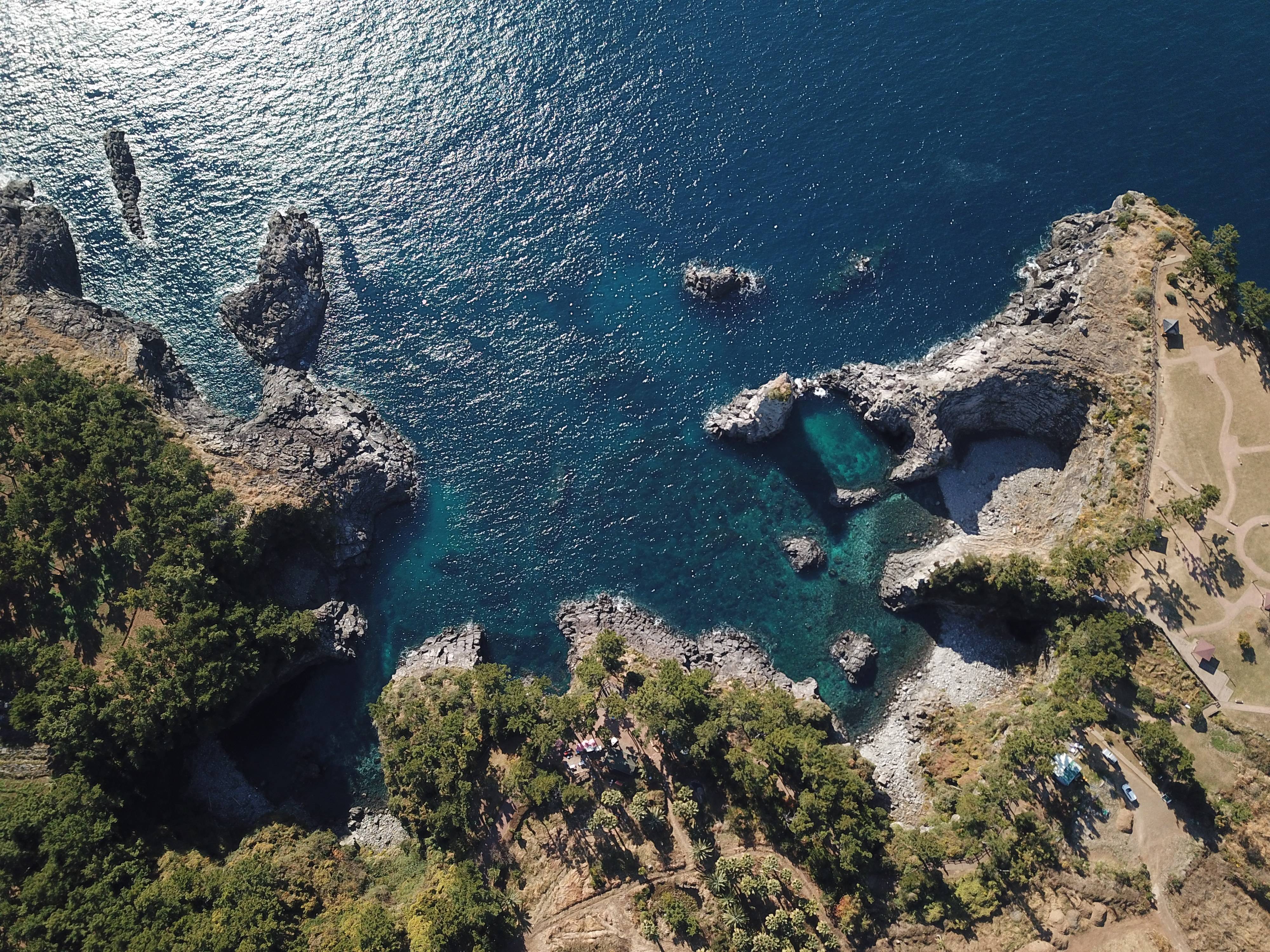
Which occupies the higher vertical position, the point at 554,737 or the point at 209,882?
the point at 554,737

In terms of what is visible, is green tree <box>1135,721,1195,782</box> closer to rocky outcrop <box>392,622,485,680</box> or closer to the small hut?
the small hut

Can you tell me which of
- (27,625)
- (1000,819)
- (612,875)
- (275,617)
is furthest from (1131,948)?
(27,625)

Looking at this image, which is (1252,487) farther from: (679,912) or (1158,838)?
(679,912)

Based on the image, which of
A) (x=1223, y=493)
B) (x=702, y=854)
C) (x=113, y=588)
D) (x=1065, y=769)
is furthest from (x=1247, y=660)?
(x=113, y=588)

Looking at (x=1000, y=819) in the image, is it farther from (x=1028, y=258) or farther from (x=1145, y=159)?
(x=1145, y=159)

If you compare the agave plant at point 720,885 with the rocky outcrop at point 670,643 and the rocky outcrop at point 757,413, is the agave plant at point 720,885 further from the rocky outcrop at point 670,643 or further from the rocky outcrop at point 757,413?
the rocky outcrop at point 757,413

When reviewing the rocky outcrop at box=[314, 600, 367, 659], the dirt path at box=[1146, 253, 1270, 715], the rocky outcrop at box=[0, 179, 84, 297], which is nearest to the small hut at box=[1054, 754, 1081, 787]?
the dirt path at box=[1146, 253, 1270, 715]

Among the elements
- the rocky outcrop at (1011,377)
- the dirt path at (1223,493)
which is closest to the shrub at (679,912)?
the rocky outcrop at (1011,377)
